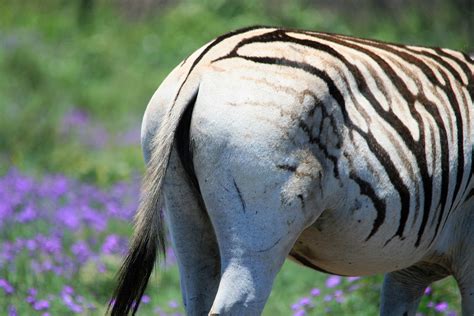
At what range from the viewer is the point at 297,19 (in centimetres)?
1532

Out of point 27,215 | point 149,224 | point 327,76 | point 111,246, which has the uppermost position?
point 27,215

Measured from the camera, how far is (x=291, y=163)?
3129 mm

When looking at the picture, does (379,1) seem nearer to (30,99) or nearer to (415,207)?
(30,99)

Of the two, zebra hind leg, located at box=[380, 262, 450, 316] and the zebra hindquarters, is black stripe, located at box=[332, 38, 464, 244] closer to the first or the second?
zebra hind leg, located at box=[380, 262, 450, 316]

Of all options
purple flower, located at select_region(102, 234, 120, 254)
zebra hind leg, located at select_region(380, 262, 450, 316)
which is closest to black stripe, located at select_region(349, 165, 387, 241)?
zebra hind leg, located at select_region(380, 262, 450, 316)

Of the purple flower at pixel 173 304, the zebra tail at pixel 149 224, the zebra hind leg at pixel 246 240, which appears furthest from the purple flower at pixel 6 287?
the zebra hind leg at pixel 246 240

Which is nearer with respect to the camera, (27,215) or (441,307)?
(441,307)

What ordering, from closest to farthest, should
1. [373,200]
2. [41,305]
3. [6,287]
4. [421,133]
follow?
[373,200] → [421,133] → [41,305] → [6,287]

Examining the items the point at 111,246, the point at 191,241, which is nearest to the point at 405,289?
the point at 191,241

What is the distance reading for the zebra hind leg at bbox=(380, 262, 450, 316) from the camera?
443 cm

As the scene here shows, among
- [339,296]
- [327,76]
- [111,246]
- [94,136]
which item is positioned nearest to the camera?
[327,76]

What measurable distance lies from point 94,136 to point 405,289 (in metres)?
6.99

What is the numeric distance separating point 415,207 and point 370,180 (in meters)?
0.30

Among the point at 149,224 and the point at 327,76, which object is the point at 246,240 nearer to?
the point at 149,224
